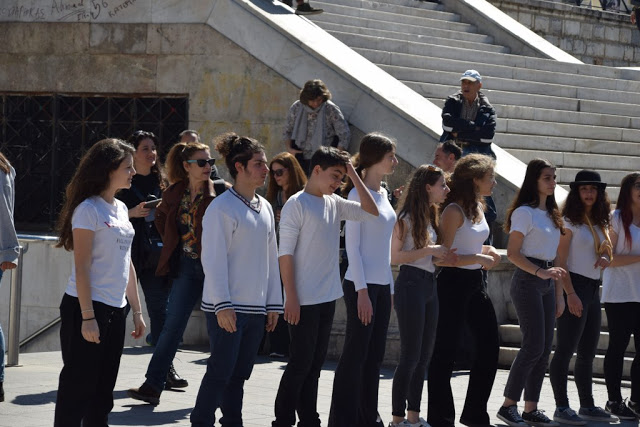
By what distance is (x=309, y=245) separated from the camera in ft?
22.4

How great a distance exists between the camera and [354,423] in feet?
23.0

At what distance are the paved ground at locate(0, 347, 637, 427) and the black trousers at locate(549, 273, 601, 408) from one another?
366 millimetres

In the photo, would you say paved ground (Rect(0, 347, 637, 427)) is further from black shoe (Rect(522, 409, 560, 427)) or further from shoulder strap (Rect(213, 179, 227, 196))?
shoulder strap (Rect(213, 179, 227, 196))

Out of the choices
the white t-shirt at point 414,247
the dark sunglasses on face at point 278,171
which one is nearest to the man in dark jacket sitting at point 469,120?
the dark sunglasses on face at point 278,171

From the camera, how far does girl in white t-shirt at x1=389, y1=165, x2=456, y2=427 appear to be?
7336 millimetres

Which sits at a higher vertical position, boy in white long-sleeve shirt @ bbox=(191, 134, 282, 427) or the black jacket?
the black jacket

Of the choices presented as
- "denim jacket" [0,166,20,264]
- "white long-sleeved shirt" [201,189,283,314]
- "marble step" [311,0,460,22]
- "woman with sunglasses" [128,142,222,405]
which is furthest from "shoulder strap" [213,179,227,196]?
"marble step" [311,0,460,22]

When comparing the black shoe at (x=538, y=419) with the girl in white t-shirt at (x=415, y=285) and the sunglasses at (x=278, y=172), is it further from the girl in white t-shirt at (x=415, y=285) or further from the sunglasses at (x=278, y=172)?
the sunglasses at (x=278, y=172)

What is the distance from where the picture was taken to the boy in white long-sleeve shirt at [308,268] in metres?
6.81

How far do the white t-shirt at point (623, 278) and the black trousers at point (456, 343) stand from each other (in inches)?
53.1

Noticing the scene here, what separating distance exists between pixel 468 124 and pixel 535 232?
366 centimetres

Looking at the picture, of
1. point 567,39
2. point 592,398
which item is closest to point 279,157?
point 592,398

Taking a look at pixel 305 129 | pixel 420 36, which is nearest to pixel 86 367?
pixel 305 129

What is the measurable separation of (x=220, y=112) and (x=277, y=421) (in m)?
6.89
